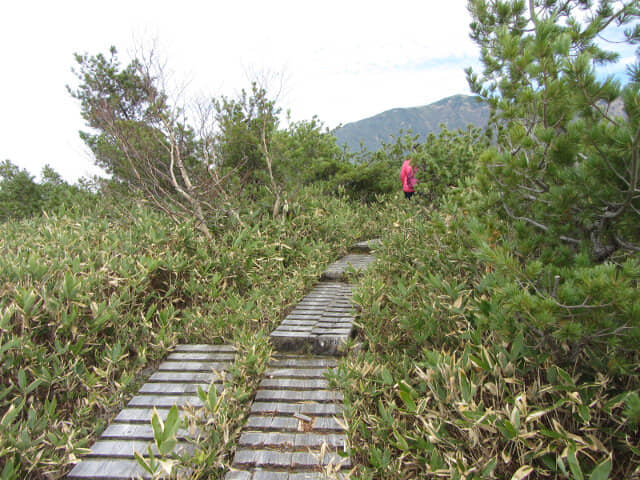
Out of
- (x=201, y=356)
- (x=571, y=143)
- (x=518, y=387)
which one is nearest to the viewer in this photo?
(x=571, y=143)

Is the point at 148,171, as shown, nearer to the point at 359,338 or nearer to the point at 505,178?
the point at 359,338

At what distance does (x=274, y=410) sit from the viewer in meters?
2.53

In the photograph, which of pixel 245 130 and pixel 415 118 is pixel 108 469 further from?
pixel 415 118

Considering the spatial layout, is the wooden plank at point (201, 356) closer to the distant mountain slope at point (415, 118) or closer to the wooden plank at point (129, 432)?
the wooden plank at point (129, 432)

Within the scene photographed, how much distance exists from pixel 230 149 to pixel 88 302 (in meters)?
4.83

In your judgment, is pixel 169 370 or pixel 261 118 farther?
pixel 261 118

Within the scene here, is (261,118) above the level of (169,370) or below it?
above

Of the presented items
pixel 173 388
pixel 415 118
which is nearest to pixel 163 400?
pixel 173 388

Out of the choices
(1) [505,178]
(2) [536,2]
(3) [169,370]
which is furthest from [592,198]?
(3) [169,370]

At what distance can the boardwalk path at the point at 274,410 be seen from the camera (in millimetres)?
2113

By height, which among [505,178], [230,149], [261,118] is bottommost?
[505,178]

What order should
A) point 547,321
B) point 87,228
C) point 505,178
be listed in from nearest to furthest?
point 547,321, point 505,178, point 87,228

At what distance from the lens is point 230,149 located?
7598 millimetres

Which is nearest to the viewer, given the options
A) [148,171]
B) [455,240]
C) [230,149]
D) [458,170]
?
[455,240]
